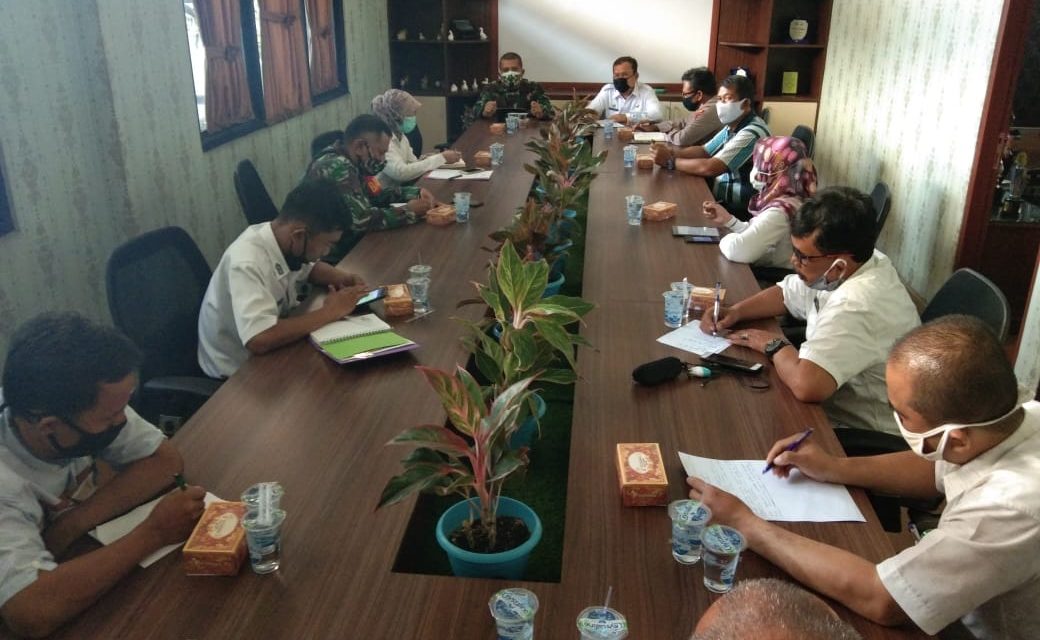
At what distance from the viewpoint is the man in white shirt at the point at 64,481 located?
1.39 m

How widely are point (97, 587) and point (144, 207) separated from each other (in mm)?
2620

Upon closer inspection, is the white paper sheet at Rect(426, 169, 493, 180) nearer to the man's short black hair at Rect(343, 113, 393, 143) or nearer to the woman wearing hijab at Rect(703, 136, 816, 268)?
the man's short black hair at Rect(343, 113, 393, 143)

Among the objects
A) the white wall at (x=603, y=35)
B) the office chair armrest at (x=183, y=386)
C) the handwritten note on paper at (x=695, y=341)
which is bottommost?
the office chair armrest at (x=183, y=386)

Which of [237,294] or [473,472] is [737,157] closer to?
[237,294]

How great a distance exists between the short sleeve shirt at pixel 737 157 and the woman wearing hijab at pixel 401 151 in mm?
1619

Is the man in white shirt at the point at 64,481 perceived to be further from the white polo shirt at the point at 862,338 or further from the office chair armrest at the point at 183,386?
the white polo shirt at the point at 862,338

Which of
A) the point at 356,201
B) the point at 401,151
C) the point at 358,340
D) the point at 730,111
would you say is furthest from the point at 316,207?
the point at 730,111

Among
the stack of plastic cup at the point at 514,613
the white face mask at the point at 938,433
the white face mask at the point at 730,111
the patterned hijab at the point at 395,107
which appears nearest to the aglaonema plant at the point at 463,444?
the stack of plastic cup at the point at 514,613

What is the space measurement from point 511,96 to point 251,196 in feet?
11.1

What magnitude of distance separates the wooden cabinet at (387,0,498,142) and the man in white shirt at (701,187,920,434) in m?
5.81

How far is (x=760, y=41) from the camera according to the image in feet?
23.7

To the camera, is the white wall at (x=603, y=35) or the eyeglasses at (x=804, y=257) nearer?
the eyeglasses at (x=804, y=257)

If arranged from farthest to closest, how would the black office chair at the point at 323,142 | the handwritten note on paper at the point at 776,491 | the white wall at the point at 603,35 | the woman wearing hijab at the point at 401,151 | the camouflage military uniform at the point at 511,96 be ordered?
1. the white wall at the point at 603,35
2. the camouflage military uniform at the point at 511,96
3. the woman wearing hijab at the point at 401,151
4. the black office chair at the point at 323,142
5. the handwritten note on paper at the point at 776,491

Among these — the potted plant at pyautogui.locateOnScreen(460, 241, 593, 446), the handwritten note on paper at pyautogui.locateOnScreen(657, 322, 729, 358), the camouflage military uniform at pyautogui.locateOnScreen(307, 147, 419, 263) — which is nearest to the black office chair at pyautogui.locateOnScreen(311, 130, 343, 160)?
the camouflage military uniform at pyautogui.locateOnScreen(307, 147, 419, 263)
